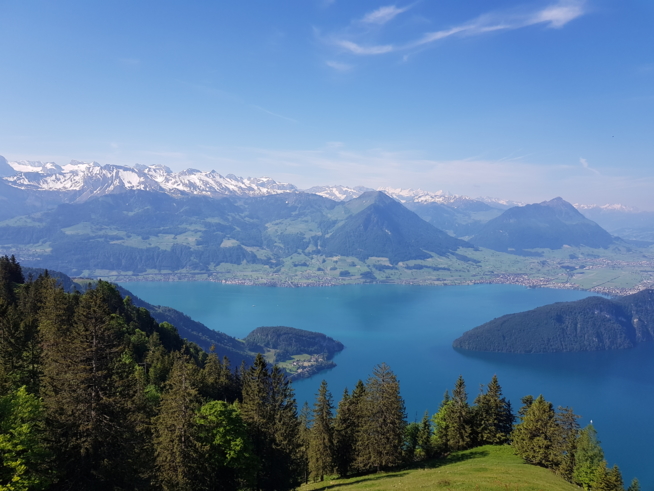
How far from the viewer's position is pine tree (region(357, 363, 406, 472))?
3278 centimetres

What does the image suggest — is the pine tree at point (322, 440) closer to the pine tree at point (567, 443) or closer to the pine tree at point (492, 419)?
the pine tree at point (492, 419)

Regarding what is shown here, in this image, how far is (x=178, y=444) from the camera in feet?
69.7

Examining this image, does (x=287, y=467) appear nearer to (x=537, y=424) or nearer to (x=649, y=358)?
(x=537, y=424)

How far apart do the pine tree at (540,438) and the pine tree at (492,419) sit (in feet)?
12.9

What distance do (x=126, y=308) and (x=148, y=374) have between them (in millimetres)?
30385

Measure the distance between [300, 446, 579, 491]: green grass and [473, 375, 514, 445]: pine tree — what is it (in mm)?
5353

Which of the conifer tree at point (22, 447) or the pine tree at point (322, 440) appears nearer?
the conifer tree at point (22, 447)

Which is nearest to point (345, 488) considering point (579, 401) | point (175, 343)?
point (175, 343)

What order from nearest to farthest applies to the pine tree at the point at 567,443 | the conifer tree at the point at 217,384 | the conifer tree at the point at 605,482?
the conifer tree at the point at 605,482 < the pine tree at the point at 567,443 < the conifer tree at the point at 217,384

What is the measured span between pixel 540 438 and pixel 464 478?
15357 millimetres

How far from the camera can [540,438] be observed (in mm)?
36969

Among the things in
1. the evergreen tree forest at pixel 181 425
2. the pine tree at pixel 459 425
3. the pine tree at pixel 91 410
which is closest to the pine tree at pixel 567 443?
the evergreen tree forest at pixel 181 425

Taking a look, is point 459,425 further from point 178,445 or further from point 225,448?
point 178,445

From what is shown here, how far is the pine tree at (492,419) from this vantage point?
43.6 m
